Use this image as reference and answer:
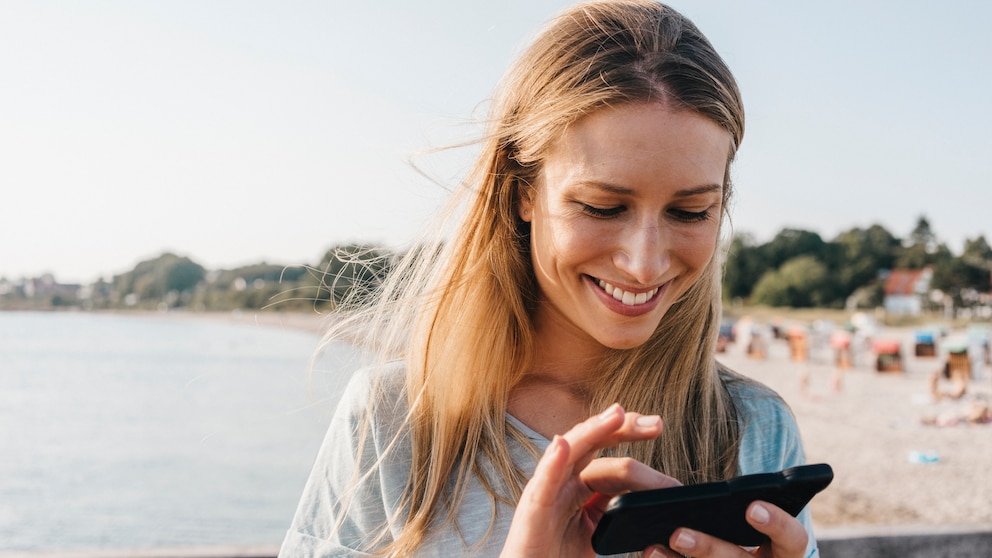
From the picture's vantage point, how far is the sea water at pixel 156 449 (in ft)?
47.2

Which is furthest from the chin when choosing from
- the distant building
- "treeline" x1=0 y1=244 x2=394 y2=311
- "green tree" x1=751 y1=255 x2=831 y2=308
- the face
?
"treeline" x1=0 y1=244 x2=394 y2=311

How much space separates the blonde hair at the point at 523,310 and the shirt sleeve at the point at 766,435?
4cm

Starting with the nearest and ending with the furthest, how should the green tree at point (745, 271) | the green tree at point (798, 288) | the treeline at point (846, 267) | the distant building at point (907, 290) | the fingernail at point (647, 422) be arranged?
1. the fingernail at point (647, 422)
2. the treeline at point (846, 267)
3. the distant building at point (907, 290)
4. the green tree at point (798, 288)
5. the green tree at point (745, 271)

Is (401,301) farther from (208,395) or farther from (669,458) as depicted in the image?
(208,395)

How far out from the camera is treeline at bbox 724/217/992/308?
7319 cm

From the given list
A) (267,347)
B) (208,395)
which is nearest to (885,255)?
(267,347)

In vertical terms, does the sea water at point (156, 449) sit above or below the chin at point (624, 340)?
below

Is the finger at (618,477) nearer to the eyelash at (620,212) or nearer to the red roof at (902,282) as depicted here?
the eyelash at (620,212)

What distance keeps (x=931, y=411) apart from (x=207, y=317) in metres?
120

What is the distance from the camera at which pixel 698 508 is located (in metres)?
1.32

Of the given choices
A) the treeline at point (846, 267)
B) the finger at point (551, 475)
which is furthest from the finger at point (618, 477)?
the treeline at point (846, 267)

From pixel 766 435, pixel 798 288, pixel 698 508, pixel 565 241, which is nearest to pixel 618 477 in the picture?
pixel 698 508

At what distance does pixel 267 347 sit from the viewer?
76.9m

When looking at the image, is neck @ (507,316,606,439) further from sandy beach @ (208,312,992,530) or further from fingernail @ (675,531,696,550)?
sandy beach @ (208,312,992,530)
